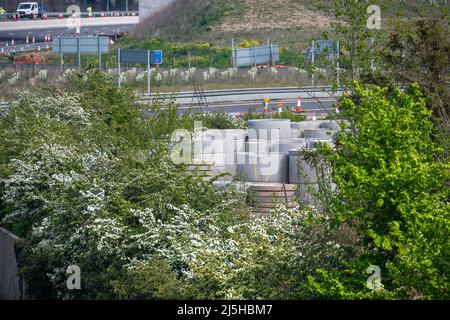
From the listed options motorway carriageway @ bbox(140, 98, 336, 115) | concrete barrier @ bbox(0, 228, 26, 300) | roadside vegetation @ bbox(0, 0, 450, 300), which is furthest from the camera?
motorway carriageway @ bbox(140, 98, 336, 115)

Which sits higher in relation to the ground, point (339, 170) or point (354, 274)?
point (339, 170)

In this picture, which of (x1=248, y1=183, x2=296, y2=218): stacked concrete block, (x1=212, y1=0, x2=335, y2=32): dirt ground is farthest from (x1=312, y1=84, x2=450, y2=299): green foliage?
(x1=212, y1=0, x2=335, y2=32): dirt ground

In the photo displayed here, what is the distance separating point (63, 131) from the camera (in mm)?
19969

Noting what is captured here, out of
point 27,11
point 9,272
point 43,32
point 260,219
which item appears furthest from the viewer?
point 27,11

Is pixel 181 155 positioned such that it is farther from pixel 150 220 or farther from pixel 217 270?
pixel 217 270

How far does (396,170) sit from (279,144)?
985 cm

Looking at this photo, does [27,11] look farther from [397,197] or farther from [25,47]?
[397,197]

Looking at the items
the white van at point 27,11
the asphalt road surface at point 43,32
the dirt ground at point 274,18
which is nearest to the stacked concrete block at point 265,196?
the dirt ground at point 274,18

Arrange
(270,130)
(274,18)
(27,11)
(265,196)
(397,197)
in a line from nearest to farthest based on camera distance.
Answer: (397,197), (265,196), (270,130), (274,18), (27,11)

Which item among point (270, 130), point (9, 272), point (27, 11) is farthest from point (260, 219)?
point (27, 11)

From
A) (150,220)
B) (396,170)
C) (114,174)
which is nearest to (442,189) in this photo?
(396,170)

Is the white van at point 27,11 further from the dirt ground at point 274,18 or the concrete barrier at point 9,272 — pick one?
the concrete barrier at point 9,272

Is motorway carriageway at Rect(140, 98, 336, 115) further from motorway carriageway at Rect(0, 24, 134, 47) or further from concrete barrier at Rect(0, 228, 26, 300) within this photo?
motorway carriageway at Rect(0, 24, 134, 47)

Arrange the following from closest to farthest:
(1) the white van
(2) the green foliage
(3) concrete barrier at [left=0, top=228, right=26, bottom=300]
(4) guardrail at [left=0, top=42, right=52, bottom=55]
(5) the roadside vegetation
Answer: (2) the green foliage, (5) the roadside vegetation, (3) concrete barrier at [left=0, top=228, right=26, bottom=300], (4) guardrail at [left=0, top=42, right=52, bottom=55], (1) the white van
